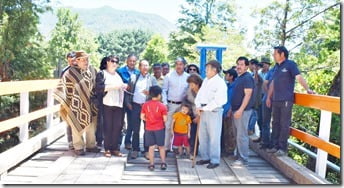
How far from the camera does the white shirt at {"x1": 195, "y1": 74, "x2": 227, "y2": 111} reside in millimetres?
4180

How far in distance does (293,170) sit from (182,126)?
133 cm

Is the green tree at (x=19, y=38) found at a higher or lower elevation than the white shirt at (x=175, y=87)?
higher

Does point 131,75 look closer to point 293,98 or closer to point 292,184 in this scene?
point 293,98

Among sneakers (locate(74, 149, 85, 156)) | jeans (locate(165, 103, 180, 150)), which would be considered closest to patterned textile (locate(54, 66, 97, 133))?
sneakers (locate(74, 149, 85, 156))

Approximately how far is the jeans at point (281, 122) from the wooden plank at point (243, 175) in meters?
0.54

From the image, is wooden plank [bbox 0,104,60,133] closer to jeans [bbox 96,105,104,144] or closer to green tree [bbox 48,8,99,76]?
jeans [bbox 96,105,104,144]

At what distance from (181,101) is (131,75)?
68 cm

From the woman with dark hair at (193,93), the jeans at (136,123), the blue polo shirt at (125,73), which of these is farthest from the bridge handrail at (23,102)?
the woman with dark hair at (193,93)

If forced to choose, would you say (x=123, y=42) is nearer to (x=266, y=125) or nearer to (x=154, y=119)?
(x=266, y=125)

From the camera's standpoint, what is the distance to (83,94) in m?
4.62

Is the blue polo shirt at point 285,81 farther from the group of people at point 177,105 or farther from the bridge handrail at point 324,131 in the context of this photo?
the bridge handrail at point 324,131

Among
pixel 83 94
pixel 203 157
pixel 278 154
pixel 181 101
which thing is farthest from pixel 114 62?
pixel 278 154

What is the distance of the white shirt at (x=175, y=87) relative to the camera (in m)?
4.75

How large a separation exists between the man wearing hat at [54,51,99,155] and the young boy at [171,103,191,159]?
99 cm
